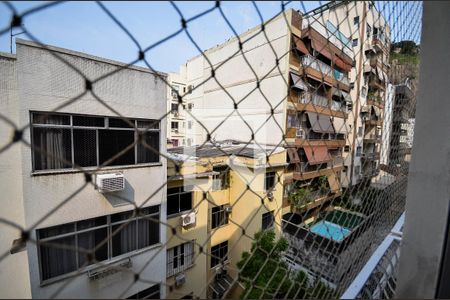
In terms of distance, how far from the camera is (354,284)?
49cm

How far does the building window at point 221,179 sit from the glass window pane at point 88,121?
1.40 meters

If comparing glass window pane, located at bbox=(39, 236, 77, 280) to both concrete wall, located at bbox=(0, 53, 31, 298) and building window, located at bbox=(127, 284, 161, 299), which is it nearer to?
concrete wall, located at bbox=(0, 53, 31, 298)

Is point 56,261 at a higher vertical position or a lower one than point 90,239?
lower

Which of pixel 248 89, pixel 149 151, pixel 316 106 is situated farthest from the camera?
pixel 248 89

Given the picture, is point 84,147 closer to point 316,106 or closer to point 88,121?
point 88,121

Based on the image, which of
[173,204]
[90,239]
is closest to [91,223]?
[90,239]

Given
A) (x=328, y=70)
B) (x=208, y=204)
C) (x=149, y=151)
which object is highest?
(x=328, y=70)

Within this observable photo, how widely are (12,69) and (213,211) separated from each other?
253cm

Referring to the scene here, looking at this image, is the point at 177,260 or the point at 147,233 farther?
the point at 177,260

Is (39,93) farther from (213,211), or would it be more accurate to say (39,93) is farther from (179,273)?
(213,211)

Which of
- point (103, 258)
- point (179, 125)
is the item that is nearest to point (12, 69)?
point (103, 258)

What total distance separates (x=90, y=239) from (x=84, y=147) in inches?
28.8

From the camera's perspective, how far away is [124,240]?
2.13 m

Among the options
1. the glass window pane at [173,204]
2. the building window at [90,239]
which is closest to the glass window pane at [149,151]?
the building window at [90,239]
